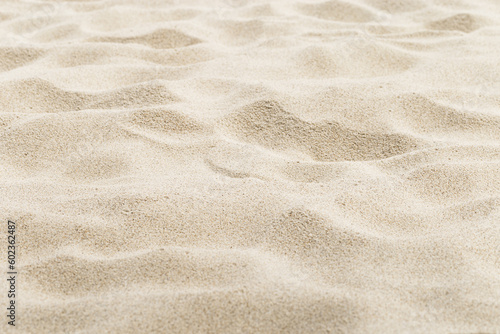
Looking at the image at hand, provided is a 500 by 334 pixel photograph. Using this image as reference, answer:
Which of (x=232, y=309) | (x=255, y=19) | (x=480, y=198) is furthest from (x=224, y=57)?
(x=232, y=309)

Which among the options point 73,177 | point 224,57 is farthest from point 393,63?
point 73,177

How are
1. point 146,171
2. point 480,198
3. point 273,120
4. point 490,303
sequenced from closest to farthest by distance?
point 490,303
point 480,198
point 146,171
point 273,120

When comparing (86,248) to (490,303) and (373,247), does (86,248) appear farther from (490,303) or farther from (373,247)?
(490,303)

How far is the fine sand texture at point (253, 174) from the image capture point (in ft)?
3.23

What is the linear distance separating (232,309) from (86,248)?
337 mm

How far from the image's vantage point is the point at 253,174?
136 centimetres

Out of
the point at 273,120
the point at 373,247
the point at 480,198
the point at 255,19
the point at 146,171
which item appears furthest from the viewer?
the point at 255,19

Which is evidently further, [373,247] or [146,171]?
[146,171]

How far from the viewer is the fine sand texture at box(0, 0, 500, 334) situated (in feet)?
3.23

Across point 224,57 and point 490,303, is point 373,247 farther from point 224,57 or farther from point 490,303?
point 224,57

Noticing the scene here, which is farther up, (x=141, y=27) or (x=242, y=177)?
(x=141, y=27)

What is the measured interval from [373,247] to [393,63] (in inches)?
39.2

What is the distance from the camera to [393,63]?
6.34 ft

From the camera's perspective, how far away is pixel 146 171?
1.38m
